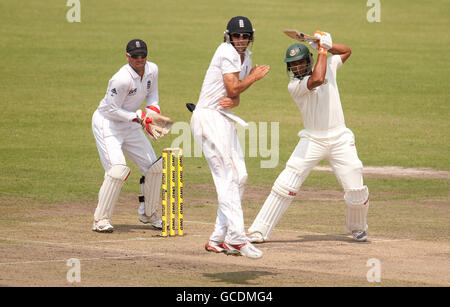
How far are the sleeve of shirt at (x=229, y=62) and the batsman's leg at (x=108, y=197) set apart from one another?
9.48 ft

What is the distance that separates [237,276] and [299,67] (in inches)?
114

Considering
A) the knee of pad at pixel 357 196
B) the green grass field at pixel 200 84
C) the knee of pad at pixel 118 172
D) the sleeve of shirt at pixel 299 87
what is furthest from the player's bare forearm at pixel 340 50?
the knee of pad at pixel 118 172

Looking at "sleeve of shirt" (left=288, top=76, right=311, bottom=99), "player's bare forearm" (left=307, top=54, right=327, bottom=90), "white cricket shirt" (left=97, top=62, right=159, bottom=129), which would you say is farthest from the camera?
"white cricket shirt" (left=97, top=62, right=159, bottom=129)

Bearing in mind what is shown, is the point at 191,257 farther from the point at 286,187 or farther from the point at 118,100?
the point at 118,100

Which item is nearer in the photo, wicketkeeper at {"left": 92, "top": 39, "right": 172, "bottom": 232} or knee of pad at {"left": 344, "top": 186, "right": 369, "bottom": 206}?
knee of pad at {"left": 344, "top": 186, "right": 369, "bottom": 206}

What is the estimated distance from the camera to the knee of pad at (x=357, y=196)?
1043 centimetres

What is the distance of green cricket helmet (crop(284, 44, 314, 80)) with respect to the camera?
10352mm

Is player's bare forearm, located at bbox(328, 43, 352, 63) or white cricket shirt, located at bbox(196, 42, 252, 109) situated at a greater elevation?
player's bare forearm, located at bbox(328, 43, 352, 63)

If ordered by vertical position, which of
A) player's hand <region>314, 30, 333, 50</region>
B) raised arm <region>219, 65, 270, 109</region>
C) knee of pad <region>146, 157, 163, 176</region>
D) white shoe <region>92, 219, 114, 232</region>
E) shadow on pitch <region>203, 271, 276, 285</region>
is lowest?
shadow on pitch <region>203, 271, 276, 285</region>

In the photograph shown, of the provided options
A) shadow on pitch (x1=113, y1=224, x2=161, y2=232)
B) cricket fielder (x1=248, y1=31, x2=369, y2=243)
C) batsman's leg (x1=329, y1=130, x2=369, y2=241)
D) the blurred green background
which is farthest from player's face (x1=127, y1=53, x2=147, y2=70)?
the blurred green background

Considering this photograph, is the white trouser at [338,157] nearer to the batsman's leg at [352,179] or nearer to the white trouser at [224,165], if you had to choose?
the batsman's leg at [352,179]

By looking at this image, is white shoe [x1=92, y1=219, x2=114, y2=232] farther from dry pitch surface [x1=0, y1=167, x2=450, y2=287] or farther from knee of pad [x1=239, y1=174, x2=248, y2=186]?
knee of pad [x1=239, y1=174, x2=248, y2=186]

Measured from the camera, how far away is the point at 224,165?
8641 mm

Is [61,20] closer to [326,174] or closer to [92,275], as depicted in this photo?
[326,174]
